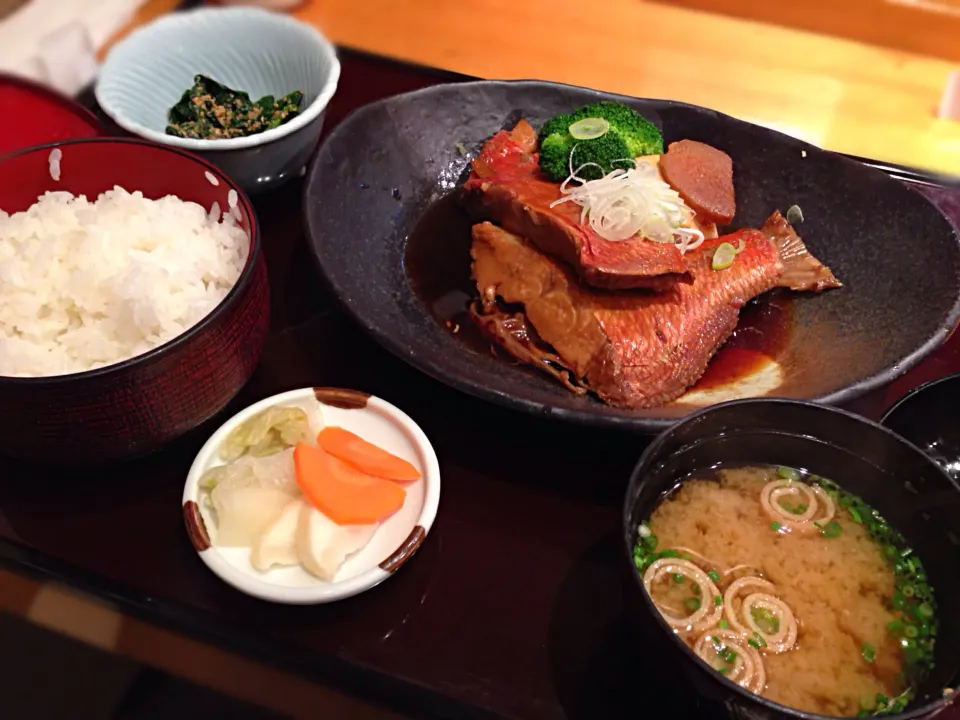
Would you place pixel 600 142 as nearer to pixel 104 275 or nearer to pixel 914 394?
pixel 914 394

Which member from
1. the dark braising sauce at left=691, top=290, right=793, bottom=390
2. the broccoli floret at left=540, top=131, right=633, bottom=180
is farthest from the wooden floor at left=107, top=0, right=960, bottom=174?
the dark braising sauce at left=691, top=290, right=793, bottom=390

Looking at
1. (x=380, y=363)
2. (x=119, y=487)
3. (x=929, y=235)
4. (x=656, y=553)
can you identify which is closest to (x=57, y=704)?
(x=119, y=487)

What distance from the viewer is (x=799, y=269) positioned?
2.09 m

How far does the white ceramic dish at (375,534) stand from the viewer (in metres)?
1.32

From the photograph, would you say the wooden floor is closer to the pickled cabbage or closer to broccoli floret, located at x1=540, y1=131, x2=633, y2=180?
broccoli floret, located at x1=540, y1=131, x2=633, y2=180

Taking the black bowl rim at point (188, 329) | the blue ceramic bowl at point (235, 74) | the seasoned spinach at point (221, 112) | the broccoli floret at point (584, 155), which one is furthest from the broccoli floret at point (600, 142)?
the black bowl rim at point (188, 329)

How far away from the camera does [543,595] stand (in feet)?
4.66

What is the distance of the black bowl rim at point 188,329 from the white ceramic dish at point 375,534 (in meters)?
0.24

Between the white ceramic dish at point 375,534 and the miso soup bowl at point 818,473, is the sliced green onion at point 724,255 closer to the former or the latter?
the miso soup bowl at point 818,473

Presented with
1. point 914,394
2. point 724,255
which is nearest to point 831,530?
point 914,394

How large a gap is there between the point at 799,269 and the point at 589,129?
740mm

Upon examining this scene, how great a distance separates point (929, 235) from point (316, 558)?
1.81m

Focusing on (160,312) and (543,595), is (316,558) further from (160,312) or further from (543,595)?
(160,312)

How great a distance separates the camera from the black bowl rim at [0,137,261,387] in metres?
1.31
